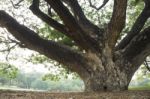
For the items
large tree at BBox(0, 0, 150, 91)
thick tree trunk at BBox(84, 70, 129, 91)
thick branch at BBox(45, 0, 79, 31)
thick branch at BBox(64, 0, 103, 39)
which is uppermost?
thick branch at BBox(64, 0, 103, 39)

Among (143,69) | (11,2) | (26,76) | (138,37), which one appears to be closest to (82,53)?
(138,37)

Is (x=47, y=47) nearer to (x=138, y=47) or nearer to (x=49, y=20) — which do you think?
(x=49, y=20)

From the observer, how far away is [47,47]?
11.7 m

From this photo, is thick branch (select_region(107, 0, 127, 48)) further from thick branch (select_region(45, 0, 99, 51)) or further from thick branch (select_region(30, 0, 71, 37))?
thick branch (select_region(30, 0, 71, 37))

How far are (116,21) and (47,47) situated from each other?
3.23 m

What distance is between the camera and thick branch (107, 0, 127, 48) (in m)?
9.10

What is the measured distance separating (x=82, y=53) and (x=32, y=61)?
813 centimetres

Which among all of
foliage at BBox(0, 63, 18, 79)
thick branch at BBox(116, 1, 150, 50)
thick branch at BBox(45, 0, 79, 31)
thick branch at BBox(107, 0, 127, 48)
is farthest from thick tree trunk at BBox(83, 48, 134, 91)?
foliage at BBox(0, 63, 18, 79)

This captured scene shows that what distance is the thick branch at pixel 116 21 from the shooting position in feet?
Result: 29.9

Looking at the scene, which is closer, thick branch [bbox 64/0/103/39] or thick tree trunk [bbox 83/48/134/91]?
thick tree trunk [bbox 83/48/134/91]

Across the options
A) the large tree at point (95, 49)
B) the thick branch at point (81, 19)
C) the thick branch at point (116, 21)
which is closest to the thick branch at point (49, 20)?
the large tree at point (95, 49)

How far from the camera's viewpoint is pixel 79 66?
38.0 feet

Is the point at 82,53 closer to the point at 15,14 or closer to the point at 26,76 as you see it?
the point at 15,14

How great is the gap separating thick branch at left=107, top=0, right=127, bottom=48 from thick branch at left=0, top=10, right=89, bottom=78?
5.14ft
